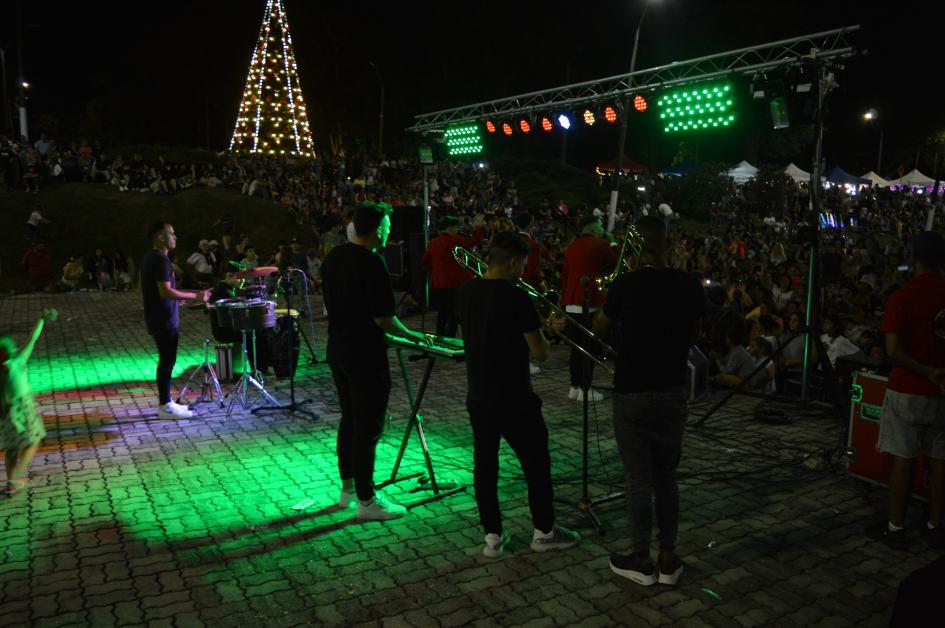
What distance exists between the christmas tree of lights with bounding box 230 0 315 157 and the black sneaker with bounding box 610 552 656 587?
30804mm

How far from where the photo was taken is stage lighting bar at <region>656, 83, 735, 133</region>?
11188 millimetres

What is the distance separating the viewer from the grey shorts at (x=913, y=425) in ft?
13.8

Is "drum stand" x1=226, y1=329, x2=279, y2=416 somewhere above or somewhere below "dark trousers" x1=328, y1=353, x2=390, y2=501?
below

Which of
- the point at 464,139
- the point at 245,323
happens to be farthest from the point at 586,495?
the point at 464,139

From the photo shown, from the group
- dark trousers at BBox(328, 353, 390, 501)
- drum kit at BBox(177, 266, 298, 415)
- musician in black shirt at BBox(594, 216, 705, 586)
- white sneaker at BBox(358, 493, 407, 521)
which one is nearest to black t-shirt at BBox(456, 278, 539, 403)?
musician in black shirt at BBox(594, 216, 705, 586)

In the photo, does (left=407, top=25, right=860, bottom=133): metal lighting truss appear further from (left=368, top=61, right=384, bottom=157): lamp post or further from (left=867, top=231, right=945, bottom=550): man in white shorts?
(left=368, top=61, right=384, bottom=157): lamp post

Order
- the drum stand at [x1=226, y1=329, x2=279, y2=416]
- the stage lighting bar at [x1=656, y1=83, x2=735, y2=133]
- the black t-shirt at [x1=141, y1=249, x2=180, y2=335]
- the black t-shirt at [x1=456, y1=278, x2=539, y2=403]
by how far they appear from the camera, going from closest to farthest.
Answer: the black t-shirt at [x1=456, y1=278, x2=539, y2=403], the black t-shirt at [x1=141, y1=249, x2=180, y2=335], the drum stand at [x1=226, y1=329, x2=279, y2=416], the stage lighting bar at [x1=656, y1=83, x2=735, y2=133]

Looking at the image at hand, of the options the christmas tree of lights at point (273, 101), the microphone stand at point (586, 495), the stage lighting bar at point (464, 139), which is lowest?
the microphone stand at point (586, 495)

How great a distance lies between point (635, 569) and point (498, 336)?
155 cm

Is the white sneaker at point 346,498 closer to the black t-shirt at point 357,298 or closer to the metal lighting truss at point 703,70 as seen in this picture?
the black t-shirt at point 357,298

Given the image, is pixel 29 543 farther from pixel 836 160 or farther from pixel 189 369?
pixel 836 160

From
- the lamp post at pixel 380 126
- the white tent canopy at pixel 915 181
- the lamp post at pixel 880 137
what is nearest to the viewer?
the white tent canopy at pixel 915 181

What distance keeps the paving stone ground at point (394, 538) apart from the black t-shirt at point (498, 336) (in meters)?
1.10

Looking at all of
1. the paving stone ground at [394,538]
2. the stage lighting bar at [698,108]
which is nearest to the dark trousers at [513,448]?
the paving stone ground at [394,538]
